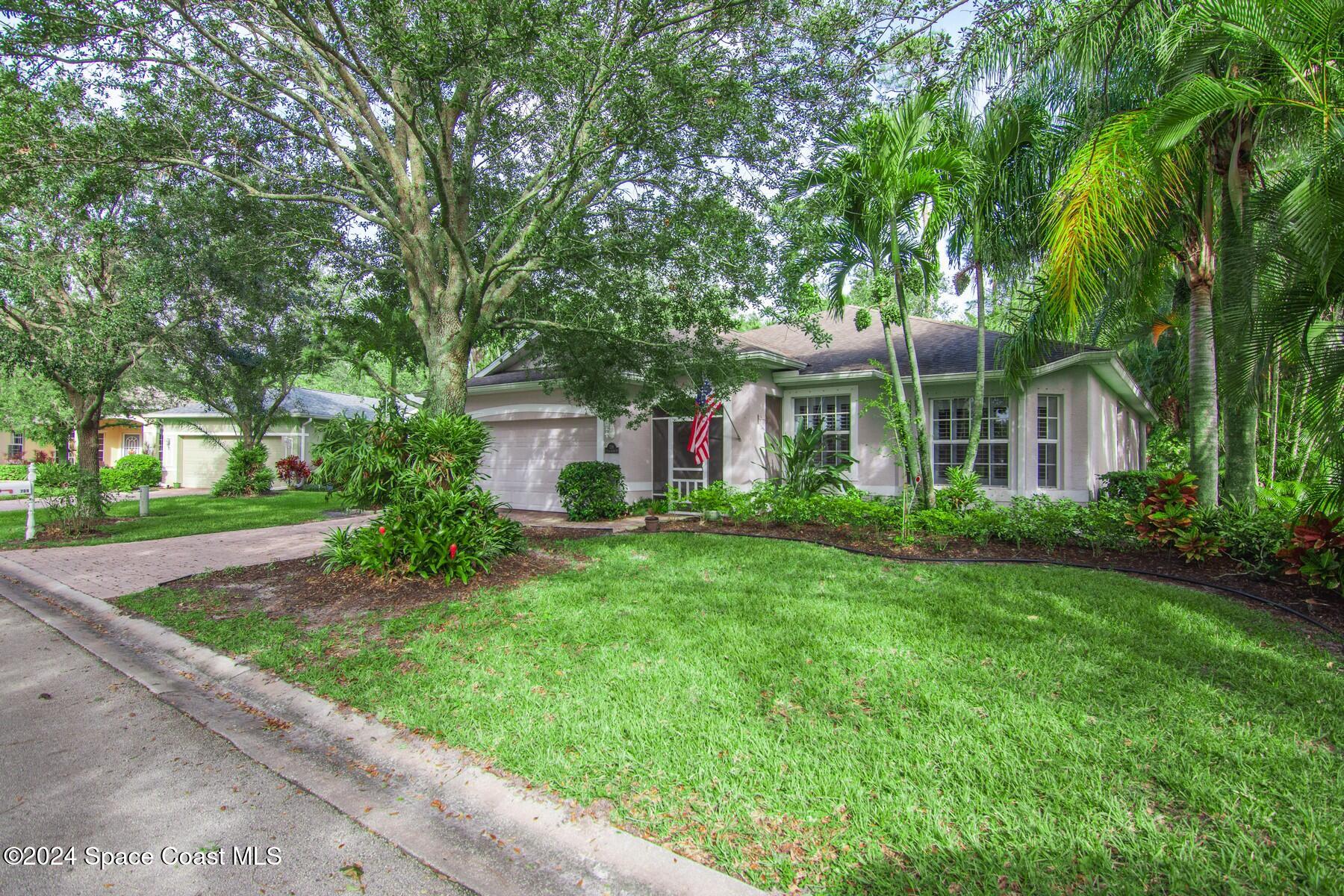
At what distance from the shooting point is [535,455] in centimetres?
1426

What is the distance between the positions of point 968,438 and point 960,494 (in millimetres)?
3089

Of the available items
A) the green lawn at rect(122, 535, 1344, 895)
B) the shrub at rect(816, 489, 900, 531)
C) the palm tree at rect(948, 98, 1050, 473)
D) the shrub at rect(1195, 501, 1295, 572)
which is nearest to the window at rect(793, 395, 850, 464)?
the palm tree at rect(948, 98, 1050, 473)

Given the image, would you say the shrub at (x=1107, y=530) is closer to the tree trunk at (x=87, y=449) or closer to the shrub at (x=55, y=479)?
the tree trunk at (x=87, y=449)

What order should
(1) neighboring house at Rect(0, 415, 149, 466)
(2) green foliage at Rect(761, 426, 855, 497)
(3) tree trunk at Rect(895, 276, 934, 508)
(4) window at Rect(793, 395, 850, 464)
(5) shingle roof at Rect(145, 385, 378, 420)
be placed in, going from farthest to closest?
(1) neighboring house at Rect(0, 415, 149, 466) < (5) shingle roof at Rect(145, 385, 378, 420) < (4) window at Rect(793, 395, 850, 464) < (2) green foliage at Rect(761, 426, 855, 497) < (3) tree trunk at Rect(895, 276, 934, 508)

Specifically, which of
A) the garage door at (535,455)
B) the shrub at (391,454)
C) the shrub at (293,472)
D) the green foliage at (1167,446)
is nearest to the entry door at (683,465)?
the garage door at (535,455)

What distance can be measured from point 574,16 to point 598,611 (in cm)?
561

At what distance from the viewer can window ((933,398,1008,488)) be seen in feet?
37.0

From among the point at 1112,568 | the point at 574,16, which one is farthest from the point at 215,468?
the point at 1112,568

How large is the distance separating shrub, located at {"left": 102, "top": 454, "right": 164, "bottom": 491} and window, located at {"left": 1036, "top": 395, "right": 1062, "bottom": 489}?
2634 centimetres

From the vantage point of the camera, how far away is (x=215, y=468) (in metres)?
24.3

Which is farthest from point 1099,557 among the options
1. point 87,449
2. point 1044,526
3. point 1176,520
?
point 87,449

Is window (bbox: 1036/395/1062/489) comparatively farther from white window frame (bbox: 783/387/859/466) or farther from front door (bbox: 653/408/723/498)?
front door (bbox: 653/408/723/498)

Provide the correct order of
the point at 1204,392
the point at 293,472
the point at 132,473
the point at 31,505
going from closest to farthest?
the point at 1204,392
the point at 31,505
the point at 293,472
the point at 132,473

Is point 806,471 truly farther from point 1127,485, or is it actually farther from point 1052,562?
point 1127,485
